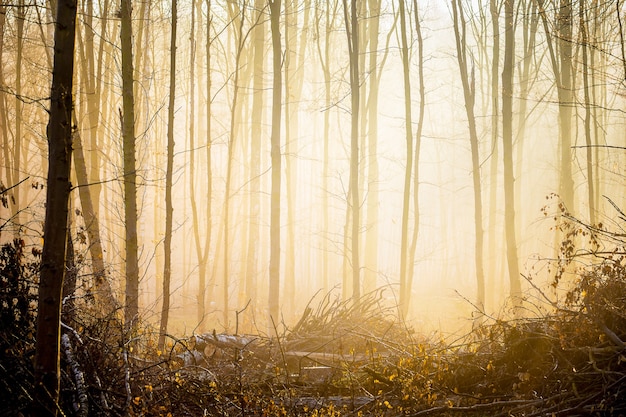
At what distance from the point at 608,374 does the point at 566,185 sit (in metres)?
10.6

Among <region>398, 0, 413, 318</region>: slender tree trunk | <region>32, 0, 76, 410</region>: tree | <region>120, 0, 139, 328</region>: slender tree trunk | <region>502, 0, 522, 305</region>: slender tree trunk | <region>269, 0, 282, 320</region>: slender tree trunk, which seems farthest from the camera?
<region>398, 0, 413, 318</region>: slender tree trunk

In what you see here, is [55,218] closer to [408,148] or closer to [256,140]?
[408,148]

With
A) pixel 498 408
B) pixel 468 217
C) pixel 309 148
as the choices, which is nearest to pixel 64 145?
pixel 498 408

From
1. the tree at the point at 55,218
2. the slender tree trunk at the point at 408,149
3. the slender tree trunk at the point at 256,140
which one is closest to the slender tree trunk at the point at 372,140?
the slender tree trunk at the point at 408,149

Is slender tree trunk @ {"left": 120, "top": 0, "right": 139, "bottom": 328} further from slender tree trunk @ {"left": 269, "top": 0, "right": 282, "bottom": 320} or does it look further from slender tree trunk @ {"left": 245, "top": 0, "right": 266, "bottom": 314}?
slender tree trunk @ {"left": 245, "top": 0, "right": 266, "bottom": 314}

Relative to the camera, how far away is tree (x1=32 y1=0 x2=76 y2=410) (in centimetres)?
347

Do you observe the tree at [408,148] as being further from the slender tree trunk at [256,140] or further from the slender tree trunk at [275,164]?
the slender tree trunk at [256,140]

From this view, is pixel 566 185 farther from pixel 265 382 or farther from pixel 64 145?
pixel 64 145

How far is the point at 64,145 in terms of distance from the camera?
3486 millimetres

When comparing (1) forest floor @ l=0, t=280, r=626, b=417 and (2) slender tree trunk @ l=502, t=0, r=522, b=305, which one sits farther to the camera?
(2) slender tree trunk @ l=502, t=0, r=522, b=305

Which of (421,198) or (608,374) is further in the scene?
(421,198)

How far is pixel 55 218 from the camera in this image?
349cm

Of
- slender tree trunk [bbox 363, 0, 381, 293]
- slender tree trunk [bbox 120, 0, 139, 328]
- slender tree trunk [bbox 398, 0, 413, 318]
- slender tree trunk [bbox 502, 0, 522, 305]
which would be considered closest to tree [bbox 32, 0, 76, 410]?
slender tree trunk [bbox 120, 0, 139, 328]

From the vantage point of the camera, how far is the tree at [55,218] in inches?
137
